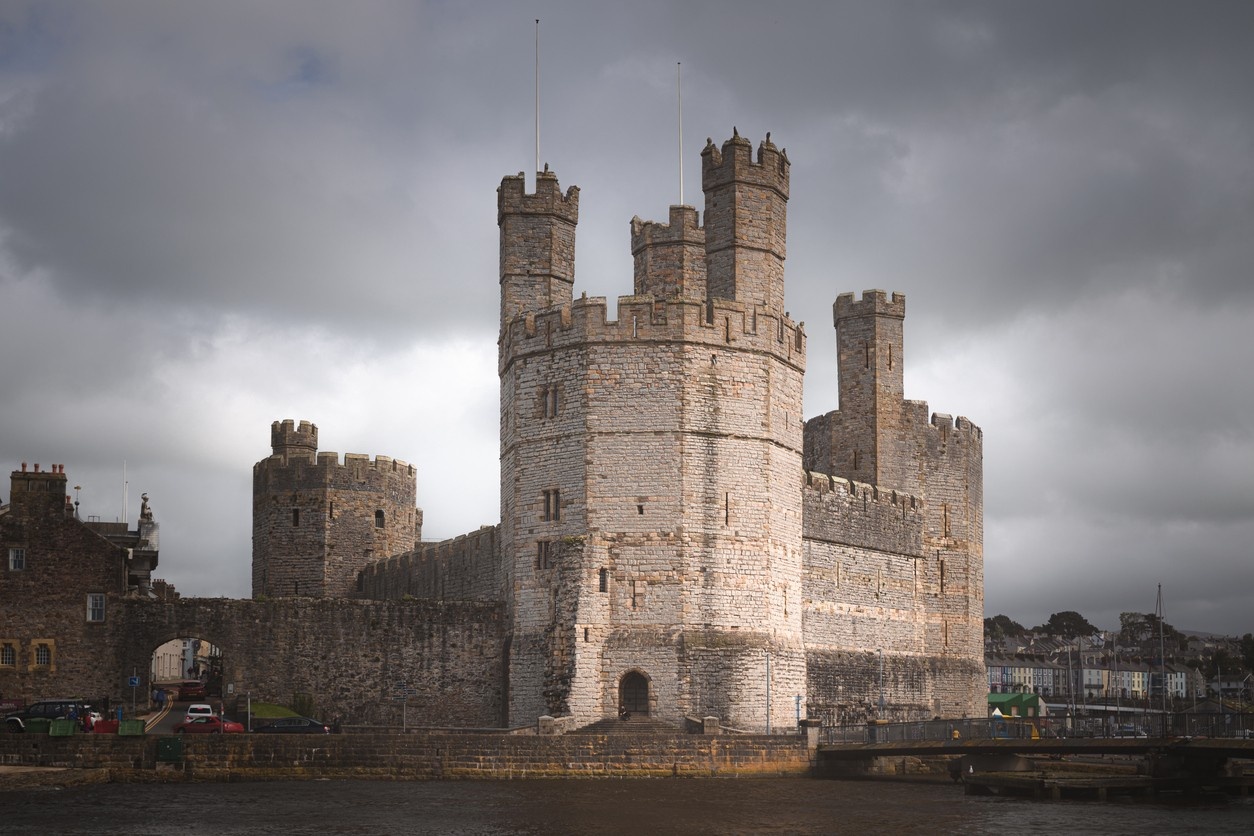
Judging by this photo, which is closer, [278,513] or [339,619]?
[339,619]

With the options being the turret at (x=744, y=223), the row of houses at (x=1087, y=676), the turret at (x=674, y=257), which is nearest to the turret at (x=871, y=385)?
the turret at (x=744, y=223)

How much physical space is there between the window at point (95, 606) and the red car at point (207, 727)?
19.7 ft

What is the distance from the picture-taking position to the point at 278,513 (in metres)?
67.6

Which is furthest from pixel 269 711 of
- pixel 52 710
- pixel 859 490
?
pixel 859 490

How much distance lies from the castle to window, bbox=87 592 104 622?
Answer: 10.2m

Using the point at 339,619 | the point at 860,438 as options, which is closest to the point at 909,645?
the point at 860,438

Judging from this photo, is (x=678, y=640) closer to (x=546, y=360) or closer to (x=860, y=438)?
(x=546, y=360)

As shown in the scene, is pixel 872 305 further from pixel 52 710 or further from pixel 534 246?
pixel 52 710

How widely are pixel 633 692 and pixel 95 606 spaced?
16.1 meters

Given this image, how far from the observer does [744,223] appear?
→ 5150 centimetres

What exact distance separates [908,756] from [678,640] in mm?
7670

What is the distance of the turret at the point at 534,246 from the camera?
52781 millimetres

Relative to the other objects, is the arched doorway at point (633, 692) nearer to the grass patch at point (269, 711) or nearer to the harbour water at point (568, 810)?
the harbour water at point (568, 810)

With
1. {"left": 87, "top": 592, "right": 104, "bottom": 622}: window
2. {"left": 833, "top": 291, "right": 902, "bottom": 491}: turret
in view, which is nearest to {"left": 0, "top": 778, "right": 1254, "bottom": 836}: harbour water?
{"left": 87, "top": 592, "right": 104, "bottom": 622}: window
